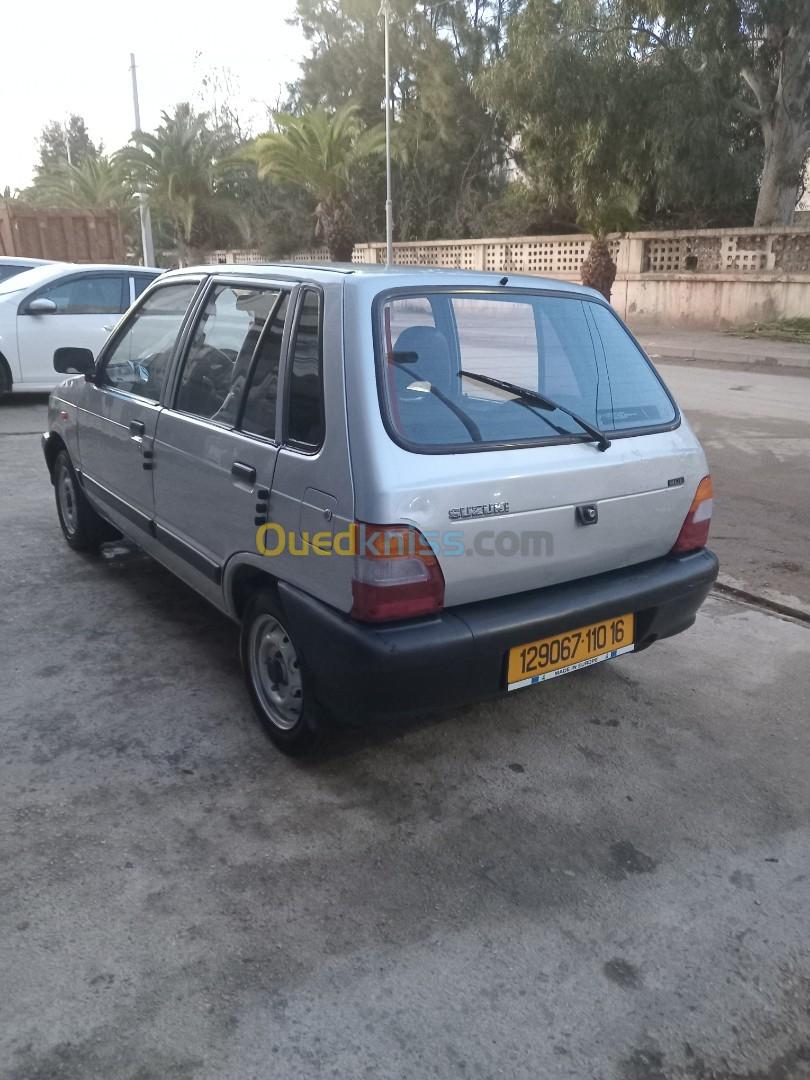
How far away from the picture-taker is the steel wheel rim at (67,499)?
5.33 meters

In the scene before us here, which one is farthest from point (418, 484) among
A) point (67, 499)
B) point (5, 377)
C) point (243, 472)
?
point (5, 377)

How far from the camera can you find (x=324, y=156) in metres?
27.7

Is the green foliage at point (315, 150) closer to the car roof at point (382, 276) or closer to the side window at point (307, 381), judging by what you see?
the car roof at point (382, 276)

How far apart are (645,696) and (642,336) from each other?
17944 mm

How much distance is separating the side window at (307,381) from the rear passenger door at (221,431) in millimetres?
102

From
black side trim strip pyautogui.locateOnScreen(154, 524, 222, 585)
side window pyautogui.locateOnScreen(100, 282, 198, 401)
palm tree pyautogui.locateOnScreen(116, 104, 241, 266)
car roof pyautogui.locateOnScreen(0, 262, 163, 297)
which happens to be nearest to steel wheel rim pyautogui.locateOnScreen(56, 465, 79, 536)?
side window pyautogui.locateOnScreen(100, 282, 198, 401)

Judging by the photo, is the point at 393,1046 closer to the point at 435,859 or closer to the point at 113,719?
the point at 435,859

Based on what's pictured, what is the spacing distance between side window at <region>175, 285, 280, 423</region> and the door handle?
0.66 ft

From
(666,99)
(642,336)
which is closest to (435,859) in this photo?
(642,336)

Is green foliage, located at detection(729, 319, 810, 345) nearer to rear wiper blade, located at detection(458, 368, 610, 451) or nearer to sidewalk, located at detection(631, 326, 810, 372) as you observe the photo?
sidewalk, located at detection(631, 326, 810, 372)

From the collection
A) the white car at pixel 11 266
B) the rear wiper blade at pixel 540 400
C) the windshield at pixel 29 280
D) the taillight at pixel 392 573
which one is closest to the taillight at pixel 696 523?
the rear wiper blade at pixel 540 400

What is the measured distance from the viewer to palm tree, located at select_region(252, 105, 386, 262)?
27.7 m

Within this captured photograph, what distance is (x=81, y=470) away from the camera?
505 cm

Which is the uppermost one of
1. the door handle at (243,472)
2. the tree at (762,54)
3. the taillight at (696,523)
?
the tree at (762,54)
